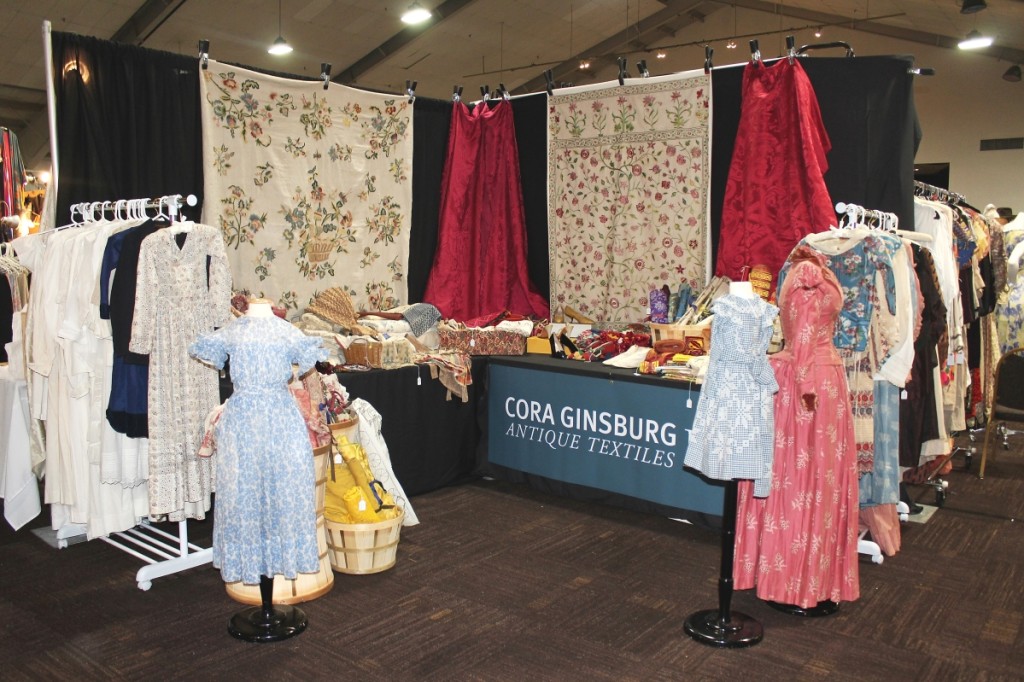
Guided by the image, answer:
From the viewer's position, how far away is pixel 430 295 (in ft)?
19.0

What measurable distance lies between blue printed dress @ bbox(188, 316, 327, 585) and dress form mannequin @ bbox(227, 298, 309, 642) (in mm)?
62

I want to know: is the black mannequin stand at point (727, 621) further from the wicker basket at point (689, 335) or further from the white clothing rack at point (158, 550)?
the white clothing rack at point (158, 550)

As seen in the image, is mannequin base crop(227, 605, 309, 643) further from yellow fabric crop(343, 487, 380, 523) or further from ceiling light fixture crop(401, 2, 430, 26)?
ceiling light fixture crop(401, 2, 430, 26)

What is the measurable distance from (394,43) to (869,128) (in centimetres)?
863

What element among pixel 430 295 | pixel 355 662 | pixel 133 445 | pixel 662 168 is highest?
pixel 662 168

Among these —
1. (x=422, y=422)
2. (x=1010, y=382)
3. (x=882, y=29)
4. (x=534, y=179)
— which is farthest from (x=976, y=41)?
(x=422, y=422)

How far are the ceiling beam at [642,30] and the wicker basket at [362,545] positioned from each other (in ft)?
33.7

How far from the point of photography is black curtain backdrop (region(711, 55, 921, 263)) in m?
4.34

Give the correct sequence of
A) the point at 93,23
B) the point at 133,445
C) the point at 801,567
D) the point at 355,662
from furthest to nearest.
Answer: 1. the point at 93,23
2. the point at 133,445
3. the point at 801,567
4. the point at 355,662

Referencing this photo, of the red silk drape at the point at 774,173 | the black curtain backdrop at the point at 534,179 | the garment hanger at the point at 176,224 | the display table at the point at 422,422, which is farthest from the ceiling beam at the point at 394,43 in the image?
the garment hanger at the point at 176,224

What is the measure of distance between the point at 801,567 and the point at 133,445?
9.01 ft

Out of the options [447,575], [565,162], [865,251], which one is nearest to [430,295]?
[565,162]

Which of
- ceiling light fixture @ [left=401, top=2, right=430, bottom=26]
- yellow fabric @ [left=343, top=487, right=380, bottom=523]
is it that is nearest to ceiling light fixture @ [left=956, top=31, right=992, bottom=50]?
ceiling light fixture @ [left=401, top=2, right=430, bottom=26]

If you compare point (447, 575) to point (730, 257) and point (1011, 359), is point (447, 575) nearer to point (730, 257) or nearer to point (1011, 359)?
point (730, 257)
